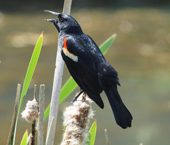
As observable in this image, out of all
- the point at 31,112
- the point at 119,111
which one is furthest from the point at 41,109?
the point at 119,111

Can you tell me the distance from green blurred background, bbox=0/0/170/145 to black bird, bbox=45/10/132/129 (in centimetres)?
216

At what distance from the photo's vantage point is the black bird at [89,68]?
1122mm

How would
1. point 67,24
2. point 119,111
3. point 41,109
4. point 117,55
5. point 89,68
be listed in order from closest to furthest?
point 41,109
point 119,111
point 89,68
point 67,24
point 117,55

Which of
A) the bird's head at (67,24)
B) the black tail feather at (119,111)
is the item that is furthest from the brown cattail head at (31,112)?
the bird's head at (67,24)

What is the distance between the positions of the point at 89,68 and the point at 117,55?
3.82m

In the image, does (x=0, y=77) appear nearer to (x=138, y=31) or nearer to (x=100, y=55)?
(x=138, y=31)

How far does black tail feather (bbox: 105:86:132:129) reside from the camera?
1031mm

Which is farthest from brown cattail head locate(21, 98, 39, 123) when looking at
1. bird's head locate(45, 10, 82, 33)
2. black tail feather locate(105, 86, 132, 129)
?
bird's head locate(45, 10, 82, 33)

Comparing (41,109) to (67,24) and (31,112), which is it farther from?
(67,24)

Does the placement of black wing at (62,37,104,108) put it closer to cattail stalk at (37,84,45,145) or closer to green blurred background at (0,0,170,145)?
cattail stalk at (37,84,45,145)

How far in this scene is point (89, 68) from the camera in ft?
4.12

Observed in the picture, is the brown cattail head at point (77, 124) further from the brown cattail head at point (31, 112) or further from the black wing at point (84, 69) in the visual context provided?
the black wing at point (84, 69)

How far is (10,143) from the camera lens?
1038 millimetres

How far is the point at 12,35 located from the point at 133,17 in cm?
223
